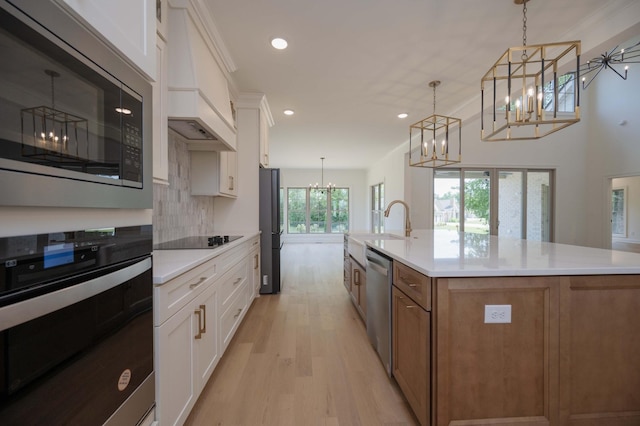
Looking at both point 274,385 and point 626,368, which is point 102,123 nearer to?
point 274,385

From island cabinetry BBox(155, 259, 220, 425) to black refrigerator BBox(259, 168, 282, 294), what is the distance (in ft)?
6.34

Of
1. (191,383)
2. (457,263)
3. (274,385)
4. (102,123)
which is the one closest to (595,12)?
(457,263)

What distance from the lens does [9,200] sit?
542 millimetres

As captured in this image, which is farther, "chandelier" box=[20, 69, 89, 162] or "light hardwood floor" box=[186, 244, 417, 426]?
"light hardwood floor" box=[186, 244, 417, 426]

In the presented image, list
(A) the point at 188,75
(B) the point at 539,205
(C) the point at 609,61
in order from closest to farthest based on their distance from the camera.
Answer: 1. (A) the point at 188,75
2. (C) the point at 609,61
3. (B) the point at 539,205

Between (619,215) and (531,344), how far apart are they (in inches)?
362

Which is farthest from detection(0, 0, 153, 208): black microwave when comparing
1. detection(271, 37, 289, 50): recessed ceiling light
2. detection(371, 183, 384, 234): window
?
detection(371, 183, 384, 234): window

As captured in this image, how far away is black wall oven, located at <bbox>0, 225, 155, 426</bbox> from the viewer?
555 mm

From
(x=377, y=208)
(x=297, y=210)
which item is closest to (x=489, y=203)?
(x=377, y=208)

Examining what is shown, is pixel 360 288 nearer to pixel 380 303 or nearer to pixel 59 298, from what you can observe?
pixel 380 303

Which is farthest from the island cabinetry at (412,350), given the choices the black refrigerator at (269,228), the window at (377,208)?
the window at (377,208)

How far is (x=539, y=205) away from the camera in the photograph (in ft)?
20.2

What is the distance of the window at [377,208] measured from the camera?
27.0 feet

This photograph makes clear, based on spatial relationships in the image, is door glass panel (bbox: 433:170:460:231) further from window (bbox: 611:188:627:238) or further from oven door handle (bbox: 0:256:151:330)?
oven door handle (bbox: 0:256:151:330)
